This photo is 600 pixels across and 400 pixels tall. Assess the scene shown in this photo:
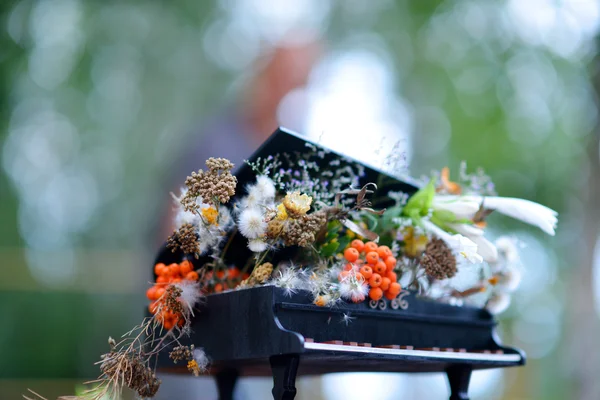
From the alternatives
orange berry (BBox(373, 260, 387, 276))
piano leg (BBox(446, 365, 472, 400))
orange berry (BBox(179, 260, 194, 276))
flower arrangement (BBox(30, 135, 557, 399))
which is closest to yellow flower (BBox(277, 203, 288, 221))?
flower arrangement (BBox(30, 135, 557, 399))

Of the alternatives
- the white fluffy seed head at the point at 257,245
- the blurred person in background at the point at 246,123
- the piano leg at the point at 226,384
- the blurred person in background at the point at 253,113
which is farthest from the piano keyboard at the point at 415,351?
the blurred person in background at the point at 253,113

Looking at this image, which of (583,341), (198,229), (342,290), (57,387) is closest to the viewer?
(342,290)

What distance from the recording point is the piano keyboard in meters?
1.71

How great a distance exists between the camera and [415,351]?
6.35 ft

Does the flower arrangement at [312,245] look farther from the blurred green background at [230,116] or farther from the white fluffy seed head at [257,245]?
the blurred green background at [230,116]

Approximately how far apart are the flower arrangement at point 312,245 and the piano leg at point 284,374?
181 mm

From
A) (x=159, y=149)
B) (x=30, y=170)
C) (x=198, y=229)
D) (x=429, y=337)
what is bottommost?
(x=429, y=337)

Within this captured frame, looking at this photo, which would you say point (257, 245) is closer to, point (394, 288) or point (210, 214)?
point (210, 214)

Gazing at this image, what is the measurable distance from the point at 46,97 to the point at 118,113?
1.07 meters

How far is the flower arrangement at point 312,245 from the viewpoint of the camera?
6.23ft

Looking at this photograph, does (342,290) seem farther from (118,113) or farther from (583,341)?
(118,113)

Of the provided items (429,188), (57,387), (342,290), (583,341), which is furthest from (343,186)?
(57,387)

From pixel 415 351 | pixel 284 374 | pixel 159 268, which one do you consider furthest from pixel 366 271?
pixel 159 268

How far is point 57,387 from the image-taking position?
6359mm
